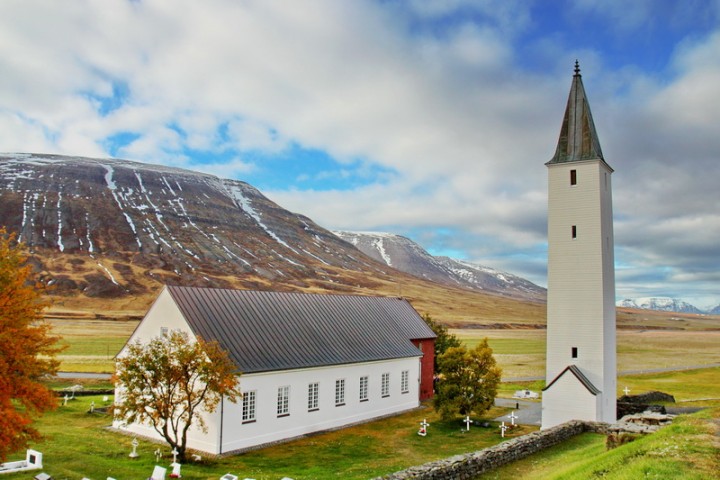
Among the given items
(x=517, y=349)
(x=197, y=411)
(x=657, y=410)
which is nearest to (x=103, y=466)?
(x=197, y=411)

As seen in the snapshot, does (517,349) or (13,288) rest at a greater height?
(13,288)

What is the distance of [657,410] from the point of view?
30672 mm

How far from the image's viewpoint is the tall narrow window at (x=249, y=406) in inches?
1016

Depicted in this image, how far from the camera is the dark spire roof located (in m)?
30.8

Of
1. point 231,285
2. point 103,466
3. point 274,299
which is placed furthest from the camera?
point 231,285

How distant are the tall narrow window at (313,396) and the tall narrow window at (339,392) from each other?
1.71 metres

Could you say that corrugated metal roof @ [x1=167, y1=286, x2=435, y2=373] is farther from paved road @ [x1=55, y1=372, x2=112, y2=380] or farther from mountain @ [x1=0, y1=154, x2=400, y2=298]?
mountain @ [x1=0, y1=154, x2=400, y2=298]

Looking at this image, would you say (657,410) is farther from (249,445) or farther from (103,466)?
(103,466)

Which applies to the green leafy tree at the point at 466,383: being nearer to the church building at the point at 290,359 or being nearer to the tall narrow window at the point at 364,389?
the tall narrow window at the point at 364,389

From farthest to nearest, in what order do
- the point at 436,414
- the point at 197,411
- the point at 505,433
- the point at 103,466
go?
the point at 436,414 < the point at 505,433 < the point at 197,411 < the point at 103,466

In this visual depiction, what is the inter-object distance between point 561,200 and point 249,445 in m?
21.4

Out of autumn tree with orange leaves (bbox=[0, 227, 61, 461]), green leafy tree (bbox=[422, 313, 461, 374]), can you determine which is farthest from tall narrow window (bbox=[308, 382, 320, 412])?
green leafy tree (bbox=[422, 313, 461, 374])

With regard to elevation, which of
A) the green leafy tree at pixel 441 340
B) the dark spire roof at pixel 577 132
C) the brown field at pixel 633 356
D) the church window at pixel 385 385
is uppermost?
the dark spire roof at pixel 577 132

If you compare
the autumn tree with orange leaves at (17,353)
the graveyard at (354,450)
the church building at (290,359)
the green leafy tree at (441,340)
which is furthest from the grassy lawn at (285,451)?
the green leafy tree at (441,340)
